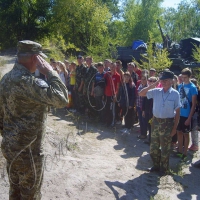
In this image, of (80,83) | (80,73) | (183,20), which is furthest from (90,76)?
(183,20)

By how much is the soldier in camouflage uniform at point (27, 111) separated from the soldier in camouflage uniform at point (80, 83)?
6030mm

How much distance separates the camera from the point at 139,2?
38.6 meters

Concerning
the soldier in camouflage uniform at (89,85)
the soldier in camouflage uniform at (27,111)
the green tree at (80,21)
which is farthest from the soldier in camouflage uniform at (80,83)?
the green tree at (80,21)

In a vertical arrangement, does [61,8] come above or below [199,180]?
above

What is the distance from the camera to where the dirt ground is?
4480 mm

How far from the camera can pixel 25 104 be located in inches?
113

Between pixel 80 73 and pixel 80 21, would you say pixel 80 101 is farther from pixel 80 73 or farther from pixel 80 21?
pixel 80 21

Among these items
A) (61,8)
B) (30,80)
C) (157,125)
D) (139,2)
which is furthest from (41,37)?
(30,80)

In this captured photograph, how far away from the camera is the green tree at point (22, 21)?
2755 cm

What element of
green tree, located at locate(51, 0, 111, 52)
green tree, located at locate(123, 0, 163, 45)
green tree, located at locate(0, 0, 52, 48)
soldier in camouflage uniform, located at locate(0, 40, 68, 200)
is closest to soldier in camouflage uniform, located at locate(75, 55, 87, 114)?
soldier in camouflage uniform, located at locate(0, 40, 68, 200)

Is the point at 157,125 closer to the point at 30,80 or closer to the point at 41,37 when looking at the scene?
the point at 30,80

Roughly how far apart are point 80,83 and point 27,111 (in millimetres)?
6367

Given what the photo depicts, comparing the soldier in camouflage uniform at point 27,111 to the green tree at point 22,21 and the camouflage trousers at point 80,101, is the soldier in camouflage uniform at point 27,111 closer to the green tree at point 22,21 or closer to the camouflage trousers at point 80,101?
the camouflage trousers at point 80,101

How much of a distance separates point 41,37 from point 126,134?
22830 mm
